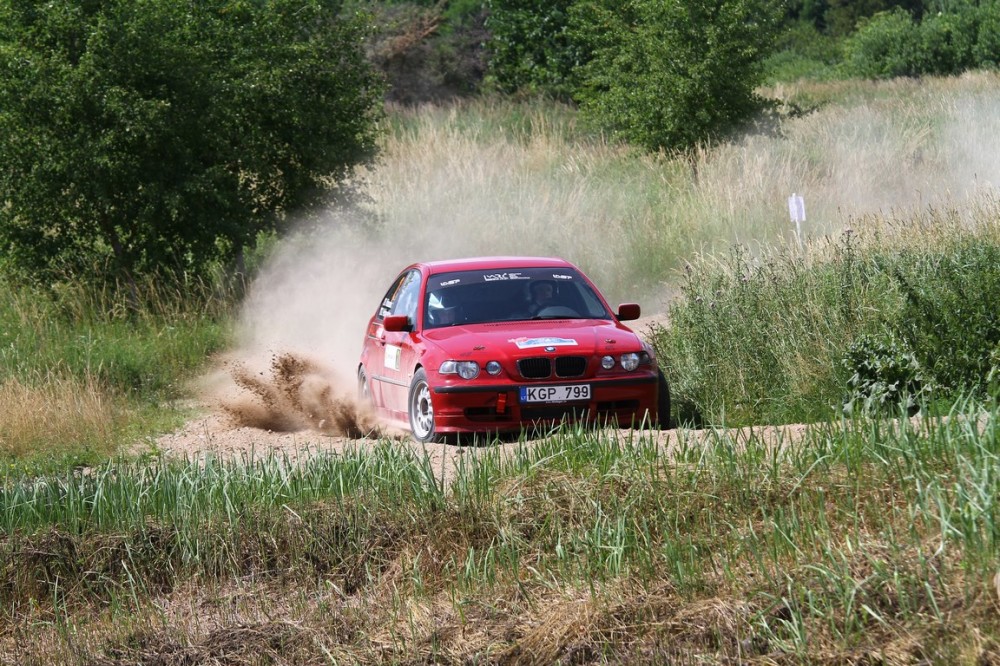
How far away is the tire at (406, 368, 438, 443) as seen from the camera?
35.4 feet

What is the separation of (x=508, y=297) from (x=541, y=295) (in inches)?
11.6

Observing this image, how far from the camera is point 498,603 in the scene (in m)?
6.40

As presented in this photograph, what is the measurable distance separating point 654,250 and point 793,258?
20.6ft

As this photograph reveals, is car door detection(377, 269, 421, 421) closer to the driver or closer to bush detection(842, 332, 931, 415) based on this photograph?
the driver

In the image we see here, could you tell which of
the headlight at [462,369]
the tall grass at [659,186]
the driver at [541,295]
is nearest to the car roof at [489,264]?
the driver at [541,295]

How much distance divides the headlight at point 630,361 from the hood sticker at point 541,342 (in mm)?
417

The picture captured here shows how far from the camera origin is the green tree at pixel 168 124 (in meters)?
17.2

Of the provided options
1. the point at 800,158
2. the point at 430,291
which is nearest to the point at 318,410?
the point at 430,291

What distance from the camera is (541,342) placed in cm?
1074

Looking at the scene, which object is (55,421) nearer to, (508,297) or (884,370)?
(508,297)

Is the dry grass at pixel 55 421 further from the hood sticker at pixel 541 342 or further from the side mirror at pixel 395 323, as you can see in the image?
the hood sticker at pixel 541 342

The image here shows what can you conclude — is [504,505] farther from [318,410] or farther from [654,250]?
[654,250]

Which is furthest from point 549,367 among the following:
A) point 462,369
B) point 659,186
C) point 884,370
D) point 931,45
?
point 931,45

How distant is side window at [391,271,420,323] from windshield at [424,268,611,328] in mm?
161
